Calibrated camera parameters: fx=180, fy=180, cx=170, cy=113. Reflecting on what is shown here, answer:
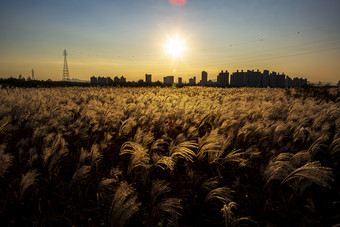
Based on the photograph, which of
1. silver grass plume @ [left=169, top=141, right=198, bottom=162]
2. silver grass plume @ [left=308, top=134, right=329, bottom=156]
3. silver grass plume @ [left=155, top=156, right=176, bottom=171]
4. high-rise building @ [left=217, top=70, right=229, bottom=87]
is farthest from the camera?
high-rise building @ [left=217, top=70, right=229, bottom=87]

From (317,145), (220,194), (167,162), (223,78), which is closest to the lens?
(220,194)

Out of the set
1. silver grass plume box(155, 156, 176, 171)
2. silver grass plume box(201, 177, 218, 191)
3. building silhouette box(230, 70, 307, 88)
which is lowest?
silver grass plume box(201, 177, 218, 191)

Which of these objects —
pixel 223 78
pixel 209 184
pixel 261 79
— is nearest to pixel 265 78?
pixel 261 79

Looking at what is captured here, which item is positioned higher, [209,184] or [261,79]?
[261,79]

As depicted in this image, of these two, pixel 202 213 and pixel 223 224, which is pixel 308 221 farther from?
pixel 202 213

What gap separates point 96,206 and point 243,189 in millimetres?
1720

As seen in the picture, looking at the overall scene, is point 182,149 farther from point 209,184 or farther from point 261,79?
point 261,79

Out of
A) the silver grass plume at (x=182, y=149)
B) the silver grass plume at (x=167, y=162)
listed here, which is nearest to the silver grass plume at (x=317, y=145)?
the silver grass plume at (x=182, y=149)

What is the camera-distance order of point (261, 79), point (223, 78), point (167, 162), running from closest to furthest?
point (167, 162), point (261, 79), point (223, 78)

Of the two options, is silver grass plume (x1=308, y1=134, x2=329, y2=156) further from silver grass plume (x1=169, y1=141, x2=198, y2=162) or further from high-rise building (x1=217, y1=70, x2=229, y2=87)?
high-rise building (x1=217, y1=70, x2=229, y2=87)

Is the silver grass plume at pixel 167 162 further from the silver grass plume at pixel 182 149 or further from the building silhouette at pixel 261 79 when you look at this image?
the building silhouette at pixel 261 79

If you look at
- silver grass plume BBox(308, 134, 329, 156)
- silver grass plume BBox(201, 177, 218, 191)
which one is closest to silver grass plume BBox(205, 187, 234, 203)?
silver grass plume BBox(201, 177, 218, 191)

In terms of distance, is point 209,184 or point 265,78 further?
point 265,78

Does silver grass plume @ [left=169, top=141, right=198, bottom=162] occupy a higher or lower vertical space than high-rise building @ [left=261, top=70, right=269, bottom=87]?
lower
